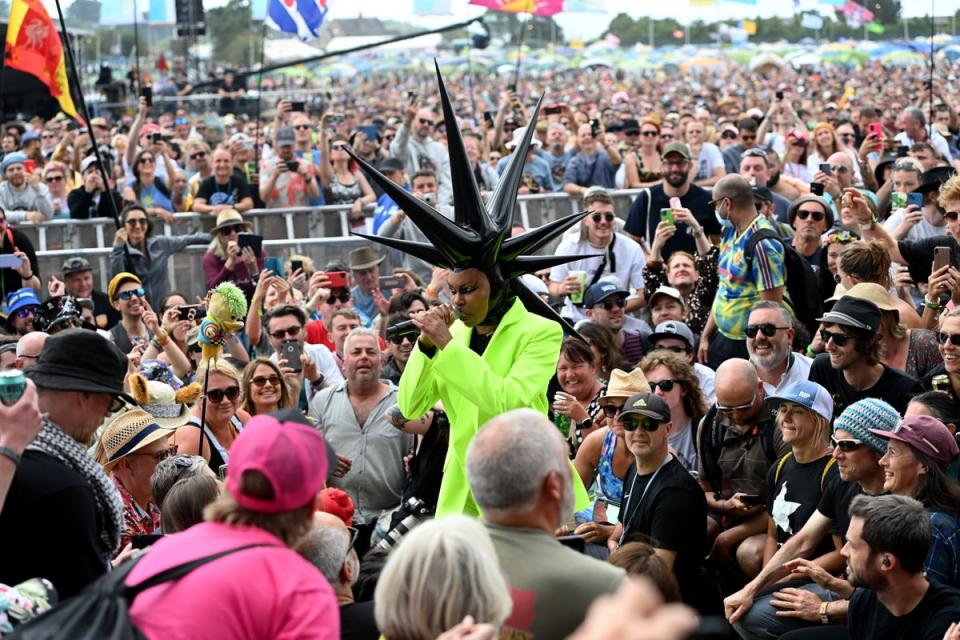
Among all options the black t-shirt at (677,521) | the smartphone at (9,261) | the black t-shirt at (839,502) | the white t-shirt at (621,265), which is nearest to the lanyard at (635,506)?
the black t-shirt at (677,521)

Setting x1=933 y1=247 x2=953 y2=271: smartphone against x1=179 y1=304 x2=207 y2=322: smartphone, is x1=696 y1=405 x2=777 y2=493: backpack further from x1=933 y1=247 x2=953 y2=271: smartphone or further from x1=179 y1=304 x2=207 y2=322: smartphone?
x1=179 y1=304 x2=207 y2=322: smartphone

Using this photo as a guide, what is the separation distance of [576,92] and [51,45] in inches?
1576

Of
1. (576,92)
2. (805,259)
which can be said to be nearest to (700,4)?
(576,92)

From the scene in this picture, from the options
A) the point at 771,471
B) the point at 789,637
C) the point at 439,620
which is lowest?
the point at 789,637

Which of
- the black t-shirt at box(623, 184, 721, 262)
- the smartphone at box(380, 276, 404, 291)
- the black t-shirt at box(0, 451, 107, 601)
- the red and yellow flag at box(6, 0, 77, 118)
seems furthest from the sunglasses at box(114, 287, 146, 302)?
the black t-shirt at box(0, 451, 107, 601)

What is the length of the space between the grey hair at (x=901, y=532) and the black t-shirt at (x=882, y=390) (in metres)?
1.75

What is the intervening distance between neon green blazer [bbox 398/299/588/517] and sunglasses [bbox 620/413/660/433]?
1112mm

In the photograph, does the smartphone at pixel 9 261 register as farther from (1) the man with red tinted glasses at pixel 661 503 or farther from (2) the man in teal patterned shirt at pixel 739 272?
(1) the man with red tinted glasses at pixel 661 503

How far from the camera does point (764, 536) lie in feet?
21.6

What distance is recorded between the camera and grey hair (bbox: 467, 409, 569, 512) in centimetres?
349

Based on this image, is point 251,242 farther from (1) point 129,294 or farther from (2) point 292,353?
(2) point 292,353

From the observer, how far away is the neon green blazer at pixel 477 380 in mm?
4965

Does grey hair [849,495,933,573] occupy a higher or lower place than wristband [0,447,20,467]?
lower

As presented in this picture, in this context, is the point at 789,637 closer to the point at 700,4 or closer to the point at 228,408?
the point at 228,408
